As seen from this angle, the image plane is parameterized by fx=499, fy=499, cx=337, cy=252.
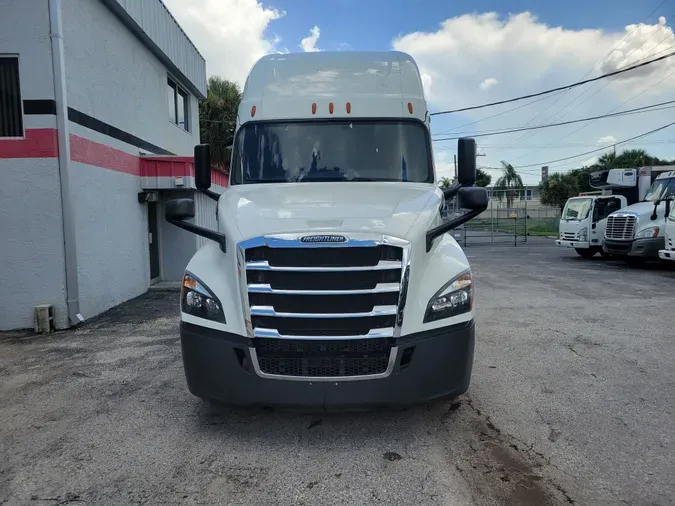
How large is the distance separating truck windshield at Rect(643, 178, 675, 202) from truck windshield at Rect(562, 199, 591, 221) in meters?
2.38

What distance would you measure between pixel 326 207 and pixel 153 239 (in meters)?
9.46

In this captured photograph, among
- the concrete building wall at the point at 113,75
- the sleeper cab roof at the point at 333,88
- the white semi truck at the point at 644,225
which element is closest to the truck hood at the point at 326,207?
the sleeper cab roof at the point at 333,88

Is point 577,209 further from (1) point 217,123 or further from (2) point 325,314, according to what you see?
(2) point 325,314

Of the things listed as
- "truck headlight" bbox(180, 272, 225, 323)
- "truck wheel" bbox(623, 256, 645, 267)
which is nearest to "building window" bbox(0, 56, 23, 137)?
"truck headlight" bbox(180, 272, 225, 323)

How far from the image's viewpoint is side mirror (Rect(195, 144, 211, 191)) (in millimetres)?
5309

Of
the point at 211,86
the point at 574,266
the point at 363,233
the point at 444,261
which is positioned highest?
the point at 211,86

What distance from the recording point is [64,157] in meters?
7.66

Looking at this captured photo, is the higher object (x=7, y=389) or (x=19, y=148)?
(x=19, y=148)

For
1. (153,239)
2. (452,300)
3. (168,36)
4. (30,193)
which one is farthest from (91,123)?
(452,300)

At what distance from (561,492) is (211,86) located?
969 inches

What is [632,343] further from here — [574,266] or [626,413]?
[574,266]

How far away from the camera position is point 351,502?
118 inches

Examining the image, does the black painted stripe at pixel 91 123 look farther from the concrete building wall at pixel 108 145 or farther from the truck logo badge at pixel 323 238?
the truck logo badge at pixel 323 238

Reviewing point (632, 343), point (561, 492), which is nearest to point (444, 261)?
point (561, 492)
